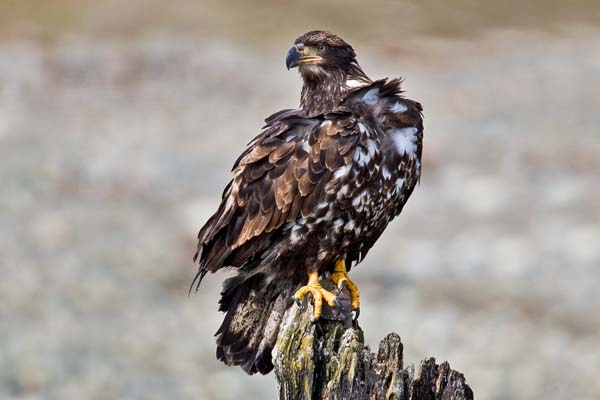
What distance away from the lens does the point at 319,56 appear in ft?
27.6

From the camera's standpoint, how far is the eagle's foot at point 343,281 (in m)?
8.13

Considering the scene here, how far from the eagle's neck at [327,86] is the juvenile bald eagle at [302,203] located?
0.67ft

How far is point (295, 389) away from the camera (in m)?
6.86

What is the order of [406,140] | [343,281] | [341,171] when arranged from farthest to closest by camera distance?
[343,281]
[406,140]
[341,171]

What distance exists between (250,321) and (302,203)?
734 mm

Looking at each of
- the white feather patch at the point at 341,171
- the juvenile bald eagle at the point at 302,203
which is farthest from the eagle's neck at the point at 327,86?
the white feather patch at the point at 341,171

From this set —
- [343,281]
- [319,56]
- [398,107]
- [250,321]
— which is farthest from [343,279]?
[319,56]

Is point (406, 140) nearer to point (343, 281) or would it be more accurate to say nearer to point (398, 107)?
point (398, 107)

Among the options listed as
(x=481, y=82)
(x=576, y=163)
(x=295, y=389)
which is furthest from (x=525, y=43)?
(x=295, y=389)

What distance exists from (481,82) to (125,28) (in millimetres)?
5618

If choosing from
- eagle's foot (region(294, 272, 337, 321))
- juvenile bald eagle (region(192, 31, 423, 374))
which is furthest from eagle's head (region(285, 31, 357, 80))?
eagle's foot (region(294, 272, 337, 321))

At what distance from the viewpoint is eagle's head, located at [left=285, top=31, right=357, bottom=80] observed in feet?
27.5

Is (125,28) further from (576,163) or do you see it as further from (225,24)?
(576,163)

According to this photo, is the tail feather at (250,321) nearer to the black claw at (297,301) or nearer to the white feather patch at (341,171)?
the black claw at (297,301)
